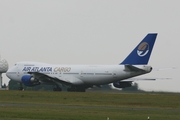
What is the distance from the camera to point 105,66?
81062mm

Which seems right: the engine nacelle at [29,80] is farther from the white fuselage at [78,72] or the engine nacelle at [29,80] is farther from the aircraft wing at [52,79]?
the white fuselage at [78,72]

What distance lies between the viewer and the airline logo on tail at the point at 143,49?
78438 mm

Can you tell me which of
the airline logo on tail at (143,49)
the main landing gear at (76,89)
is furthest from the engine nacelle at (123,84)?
the airline logo on tail at (143,49)

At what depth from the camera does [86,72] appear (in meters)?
82.8

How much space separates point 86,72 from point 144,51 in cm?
995

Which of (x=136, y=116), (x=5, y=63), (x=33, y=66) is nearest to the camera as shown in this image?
(x=136, y=116)

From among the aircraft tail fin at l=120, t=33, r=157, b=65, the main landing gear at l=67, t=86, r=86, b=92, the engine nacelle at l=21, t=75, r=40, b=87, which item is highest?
the aircraft tail fin at l=120, t=33, r=157, b=65

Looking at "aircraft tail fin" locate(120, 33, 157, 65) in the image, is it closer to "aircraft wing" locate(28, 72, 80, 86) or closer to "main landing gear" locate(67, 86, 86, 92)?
"aircraft wing" locate(28, 72, 80, 86)

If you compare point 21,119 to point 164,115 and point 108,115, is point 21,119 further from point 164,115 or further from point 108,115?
point 164,115

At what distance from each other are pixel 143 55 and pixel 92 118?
4217 centimetres

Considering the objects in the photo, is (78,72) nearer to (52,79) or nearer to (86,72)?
(86,72)

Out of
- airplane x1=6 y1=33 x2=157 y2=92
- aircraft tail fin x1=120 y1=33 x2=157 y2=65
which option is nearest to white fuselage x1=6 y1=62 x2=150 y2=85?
airplane x1=6 y1=33 x2=157 y2=92

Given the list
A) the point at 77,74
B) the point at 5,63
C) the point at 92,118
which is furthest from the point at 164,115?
the point at 5,63

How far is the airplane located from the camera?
256 feet
